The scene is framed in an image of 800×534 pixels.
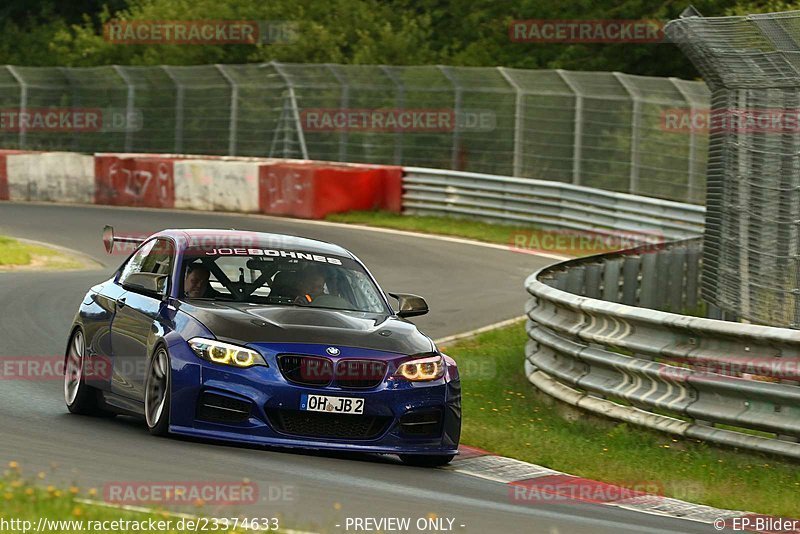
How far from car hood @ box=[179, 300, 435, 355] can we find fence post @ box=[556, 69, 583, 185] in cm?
1817

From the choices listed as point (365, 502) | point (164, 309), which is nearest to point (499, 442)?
point (164, 309)

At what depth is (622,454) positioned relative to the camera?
10273 mm

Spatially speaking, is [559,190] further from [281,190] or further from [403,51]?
[403,51]

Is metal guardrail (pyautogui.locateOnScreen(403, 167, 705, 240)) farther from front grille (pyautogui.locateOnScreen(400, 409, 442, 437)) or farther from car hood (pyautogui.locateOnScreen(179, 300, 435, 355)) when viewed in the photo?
front grille (pyautogui.locateOnScreen(400, 409, 442, 437))

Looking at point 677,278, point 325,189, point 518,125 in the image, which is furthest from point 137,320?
point 325,189

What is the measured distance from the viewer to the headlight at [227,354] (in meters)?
9.29

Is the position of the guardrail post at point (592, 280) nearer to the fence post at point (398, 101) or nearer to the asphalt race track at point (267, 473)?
the asphalt race track at point (267, 473)

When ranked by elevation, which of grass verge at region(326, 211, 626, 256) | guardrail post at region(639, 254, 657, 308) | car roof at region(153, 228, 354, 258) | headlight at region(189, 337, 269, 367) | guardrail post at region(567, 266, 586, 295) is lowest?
grass verge at region(326, 211, 626, 256)

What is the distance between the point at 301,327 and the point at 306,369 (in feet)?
1.25

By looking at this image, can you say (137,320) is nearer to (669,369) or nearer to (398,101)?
(669,369)

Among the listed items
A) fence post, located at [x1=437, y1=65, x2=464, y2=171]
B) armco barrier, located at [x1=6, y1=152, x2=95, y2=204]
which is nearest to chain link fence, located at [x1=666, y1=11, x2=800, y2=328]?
fence post, located at [x1=437, y1=65, x2=464, y2=171]

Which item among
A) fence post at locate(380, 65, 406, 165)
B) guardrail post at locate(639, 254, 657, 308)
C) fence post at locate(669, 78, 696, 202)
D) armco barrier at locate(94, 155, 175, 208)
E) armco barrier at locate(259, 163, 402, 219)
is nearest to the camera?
guardrail post at locate(639, 254, 657, 308)

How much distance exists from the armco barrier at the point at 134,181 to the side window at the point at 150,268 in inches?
823

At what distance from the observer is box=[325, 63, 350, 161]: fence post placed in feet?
105
